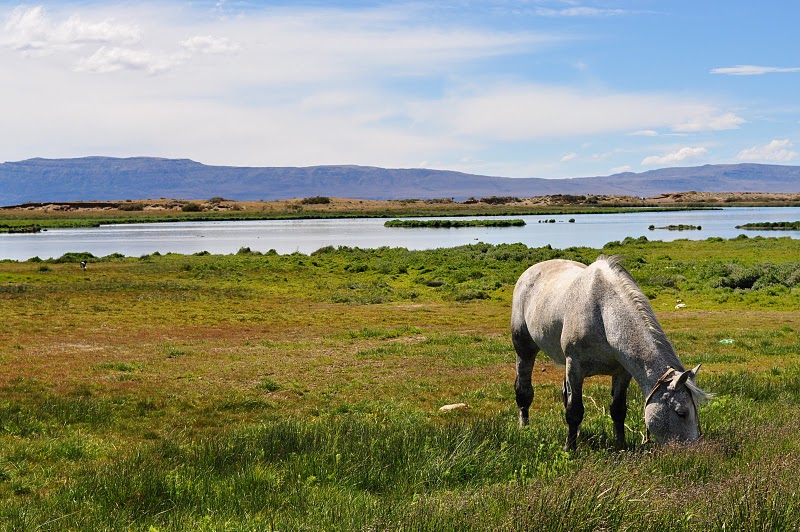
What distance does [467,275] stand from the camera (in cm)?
4612

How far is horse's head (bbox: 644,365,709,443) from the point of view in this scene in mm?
6910

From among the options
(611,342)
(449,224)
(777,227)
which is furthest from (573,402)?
(449,224)

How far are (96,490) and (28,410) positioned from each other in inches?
270

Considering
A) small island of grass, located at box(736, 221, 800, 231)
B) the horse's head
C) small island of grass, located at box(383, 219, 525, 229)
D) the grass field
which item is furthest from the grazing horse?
small island of grass, located at box(383, 219, 525, 229)

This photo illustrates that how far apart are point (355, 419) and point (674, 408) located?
6.45m

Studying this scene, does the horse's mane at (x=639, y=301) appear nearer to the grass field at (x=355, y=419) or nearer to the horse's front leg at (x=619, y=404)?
the horse's front leg at (x=619, y=404)

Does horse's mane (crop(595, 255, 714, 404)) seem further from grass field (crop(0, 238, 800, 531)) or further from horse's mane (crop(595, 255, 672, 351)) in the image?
grass field (crop(0, 238, 800, 531))

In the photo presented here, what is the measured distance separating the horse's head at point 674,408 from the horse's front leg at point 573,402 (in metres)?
1.50

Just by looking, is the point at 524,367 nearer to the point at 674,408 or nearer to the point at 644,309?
the point at 644,309

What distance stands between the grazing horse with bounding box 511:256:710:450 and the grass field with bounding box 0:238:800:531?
1.44 ft

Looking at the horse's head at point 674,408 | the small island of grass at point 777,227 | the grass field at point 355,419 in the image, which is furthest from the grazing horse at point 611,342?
the small island of grass at point 777,227

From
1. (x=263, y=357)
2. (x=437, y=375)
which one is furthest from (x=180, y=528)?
(x=263, y=357)

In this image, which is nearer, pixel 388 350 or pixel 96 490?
pixel 96 490

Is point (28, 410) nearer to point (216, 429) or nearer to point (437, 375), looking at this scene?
point (216, 429)
